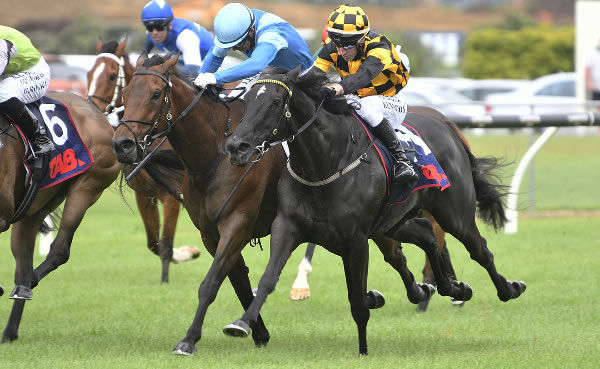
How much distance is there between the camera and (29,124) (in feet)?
23.9

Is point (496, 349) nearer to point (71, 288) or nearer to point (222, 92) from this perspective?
point (222, 92)

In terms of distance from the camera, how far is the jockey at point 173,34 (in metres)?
9.29

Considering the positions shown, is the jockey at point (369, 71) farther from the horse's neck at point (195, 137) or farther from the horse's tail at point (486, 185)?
the horse's tail at point (486, 185)

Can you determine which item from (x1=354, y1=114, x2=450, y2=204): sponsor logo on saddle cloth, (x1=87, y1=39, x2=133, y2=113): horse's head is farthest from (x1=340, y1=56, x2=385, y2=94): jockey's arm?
(x1=87, y1=39, x2=133, y2=113): horse's head

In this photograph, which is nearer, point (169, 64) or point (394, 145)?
point (169, 64)

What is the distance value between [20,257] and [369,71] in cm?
298

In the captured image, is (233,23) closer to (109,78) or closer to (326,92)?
(326,92)

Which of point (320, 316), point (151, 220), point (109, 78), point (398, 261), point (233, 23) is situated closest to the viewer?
point (233, 23)

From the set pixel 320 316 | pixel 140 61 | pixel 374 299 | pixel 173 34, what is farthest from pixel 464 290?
pixel 173 34

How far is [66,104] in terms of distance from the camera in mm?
8016

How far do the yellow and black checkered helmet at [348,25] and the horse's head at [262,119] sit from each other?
0.62 m

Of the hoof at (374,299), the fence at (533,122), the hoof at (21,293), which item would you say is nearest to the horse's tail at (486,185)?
the hoof at (374,299)

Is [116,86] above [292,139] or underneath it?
underneath

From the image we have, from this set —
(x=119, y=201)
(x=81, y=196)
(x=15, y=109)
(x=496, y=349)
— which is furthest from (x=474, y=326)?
(x=119, y=201)
